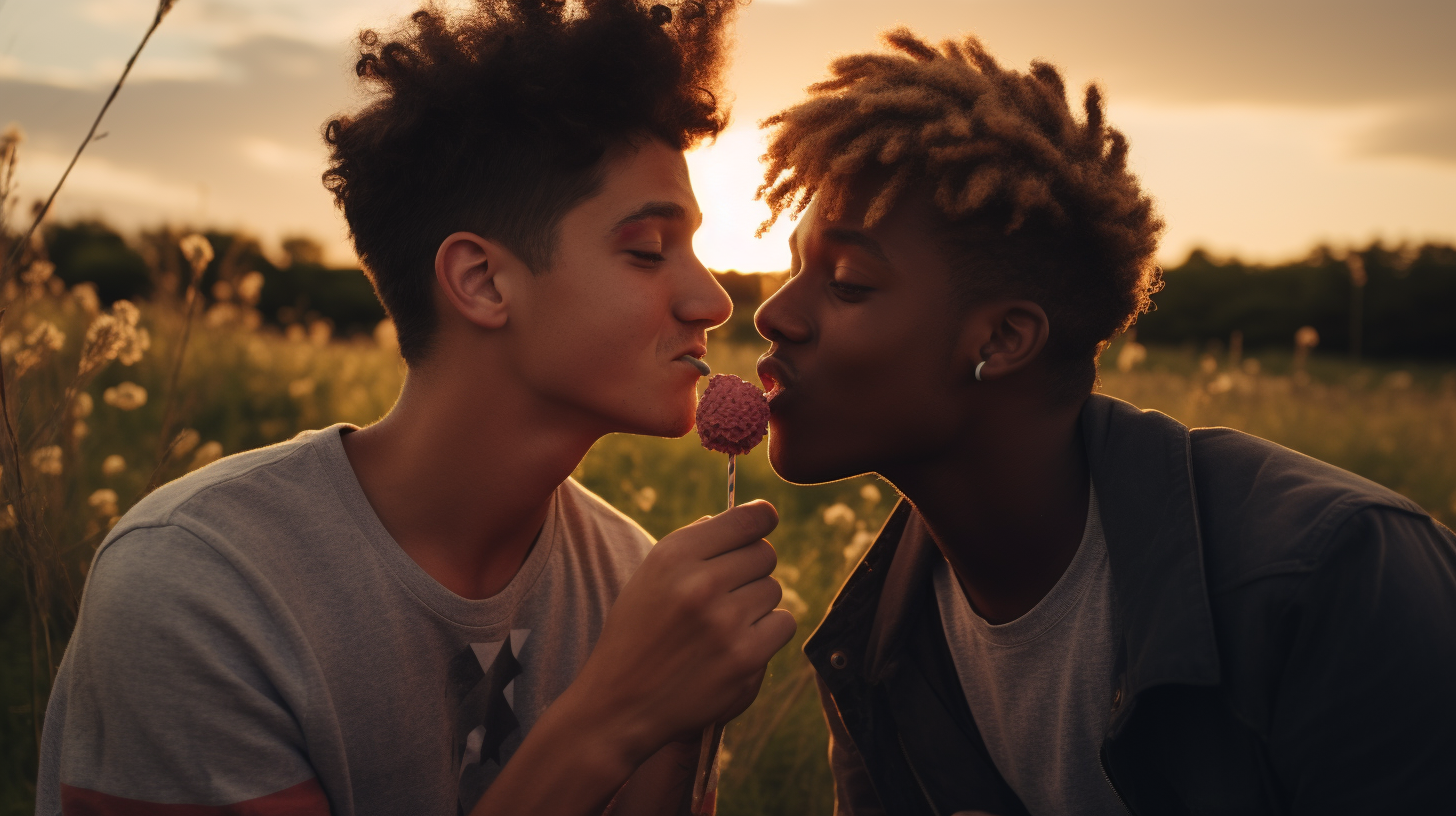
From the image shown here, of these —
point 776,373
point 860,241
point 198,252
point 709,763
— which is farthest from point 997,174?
point 198,252

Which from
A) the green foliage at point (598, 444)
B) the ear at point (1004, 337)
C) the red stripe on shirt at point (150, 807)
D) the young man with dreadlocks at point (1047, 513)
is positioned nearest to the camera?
the red stripe on shirt at point (150, 807)

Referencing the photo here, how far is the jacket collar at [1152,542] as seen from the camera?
2.18 metres

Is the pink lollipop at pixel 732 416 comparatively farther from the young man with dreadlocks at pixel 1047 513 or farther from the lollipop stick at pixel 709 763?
the young man with dreadlocks at pixel 1047 513

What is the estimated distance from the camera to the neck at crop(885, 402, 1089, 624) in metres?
2.69

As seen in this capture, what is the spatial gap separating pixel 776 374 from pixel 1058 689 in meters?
1.17

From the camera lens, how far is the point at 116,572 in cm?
203

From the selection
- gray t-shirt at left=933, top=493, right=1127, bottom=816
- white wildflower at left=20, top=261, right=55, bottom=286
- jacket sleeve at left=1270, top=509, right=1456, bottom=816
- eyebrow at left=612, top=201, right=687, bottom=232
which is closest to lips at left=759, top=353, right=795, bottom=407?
eyebrow at left=612, top=201, right=687, bottom=232

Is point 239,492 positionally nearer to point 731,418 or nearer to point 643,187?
point 731,418

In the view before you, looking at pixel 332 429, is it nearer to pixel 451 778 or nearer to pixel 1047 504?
pixel 451 778

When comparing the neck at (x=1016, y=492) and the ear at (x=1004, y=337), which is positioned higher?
the ear at (x=1004, y=337)

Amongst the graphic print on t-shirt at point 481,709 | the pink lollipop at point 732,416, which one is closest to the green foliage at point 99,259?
the graphic print on t-shirt at point 481,709

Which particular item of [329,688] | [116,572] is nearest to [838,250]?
[329,688]

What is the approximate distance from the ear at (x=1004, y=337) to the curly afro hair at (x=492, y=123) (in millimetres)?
1053

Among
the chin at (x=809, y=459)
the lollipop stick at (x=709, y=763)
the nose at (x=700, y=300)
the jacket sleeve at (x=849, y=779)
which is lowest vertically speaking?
the jacket sleeve at (x=849, y=779)
